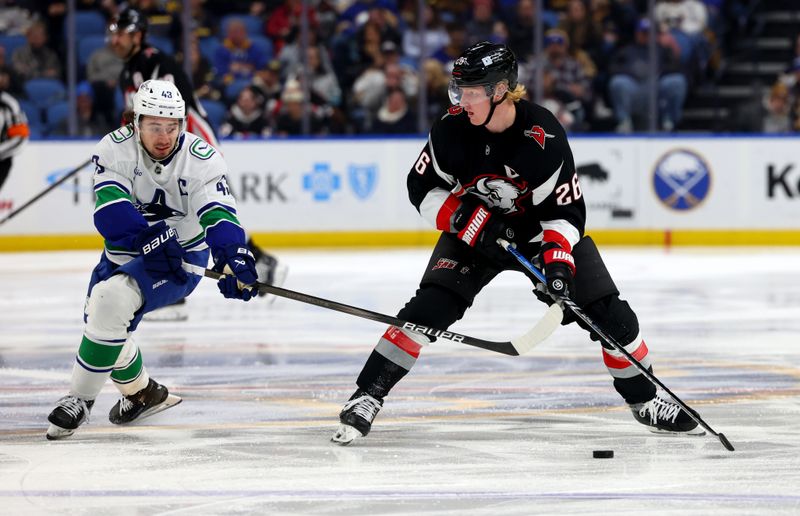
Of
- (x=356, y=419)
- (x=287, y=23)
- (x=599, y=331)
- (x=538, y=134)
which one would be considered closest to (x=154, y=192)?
(x=356, y=419)

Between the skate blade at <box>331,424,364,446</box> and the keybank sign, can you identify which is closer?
the skate blade at <box>331,424,364,446</box>

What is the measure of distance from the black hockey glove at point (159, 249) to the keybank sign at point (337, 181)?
274 inches

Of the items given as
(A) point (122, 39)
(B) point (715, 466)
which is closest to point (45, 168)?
(A) point (122, 39)

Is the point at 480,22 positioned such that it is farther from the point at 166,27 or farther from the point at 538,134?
the point at 538,134

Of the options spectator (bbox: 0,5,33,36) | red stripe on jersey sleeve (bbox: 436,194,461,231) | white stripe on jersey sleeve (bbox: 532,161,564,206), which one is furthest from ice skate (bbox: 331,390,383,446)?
spectator (bbox: 0,5,33,36)

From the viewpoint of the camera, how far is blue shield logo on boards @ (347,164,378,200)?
36.2 feet

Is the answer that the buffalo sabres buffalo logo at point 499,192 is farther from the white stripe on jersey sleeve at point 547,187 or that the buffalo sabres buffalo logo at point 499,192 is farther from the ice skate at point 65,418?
the ice skate at point 65,418

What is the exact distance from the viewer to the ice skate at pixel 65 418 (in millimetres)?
4031

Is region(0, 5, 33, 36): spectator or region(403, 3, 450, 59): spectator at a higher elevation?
region(0, 5, 33, 36): spectator

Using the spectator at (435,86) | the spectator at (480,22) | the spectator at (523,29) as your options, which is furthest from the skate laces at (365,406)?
the spectator at (480,22)

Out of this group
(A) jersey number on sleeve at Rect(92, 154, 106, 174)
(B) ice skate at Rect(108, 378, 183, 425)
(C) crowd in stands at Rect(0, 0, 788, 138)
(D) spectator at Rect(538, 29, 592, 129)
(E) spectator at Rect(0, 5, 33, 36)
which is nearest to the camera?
(A) jersey number on sleeve at Rect(92, 154, 106, 174)

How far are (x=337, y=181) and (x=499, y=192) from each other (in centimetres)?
704

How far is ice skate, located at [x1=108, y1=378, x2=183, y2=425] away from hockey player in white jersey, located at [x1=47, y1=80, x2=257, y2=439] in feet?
0.54

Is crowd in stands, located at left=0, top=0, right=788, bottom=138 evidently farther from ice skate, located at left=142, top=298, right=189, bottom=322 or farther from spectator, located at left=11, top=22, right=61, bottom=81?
ice skate, located at left=142, top=298, right=189, bottom=322
